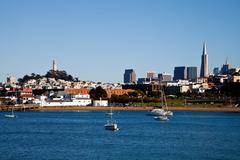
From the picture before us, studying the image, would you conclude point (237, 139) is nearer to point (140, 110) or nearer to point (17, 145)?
point (17, 145)

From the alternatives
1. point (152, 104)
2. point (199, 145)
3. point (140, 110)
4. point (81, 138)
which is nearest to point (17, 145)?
point (81, 138)

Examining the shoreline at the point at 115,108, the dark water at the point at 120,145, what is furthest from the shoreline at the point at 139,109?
the dark water at the point at 120,145

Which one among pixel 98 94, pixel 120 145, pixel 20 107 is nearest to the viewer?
pixel 120 145

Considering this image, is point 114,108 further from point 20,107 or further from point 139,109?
point 20,107

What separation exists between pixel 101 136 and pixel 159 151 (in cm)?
1175

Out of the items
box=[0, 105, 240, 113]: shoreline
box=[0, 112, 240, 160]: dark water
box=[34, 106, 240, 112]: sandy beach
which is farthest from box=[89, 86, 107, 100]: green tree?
box=[0, 112, 240, 160]: dark water

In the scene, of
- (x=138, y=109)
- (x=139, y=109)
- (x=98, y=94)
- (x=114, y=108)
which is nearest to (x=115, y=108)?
(x=114, y=108)

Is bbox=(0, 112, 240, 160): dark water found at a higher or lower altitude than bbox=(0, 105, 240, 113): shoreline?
lower

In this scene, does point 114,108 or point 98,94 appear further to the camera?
point 98,94

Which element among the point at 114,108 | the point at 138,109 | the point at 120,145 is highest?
the point at 114,108

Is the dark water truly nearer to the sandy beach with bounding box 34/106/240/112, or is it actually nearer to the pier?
the sandy beach with bounding box 34/106/240/112

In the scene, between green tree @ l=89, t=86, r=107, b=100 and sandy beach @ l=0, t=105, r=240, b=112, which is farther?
green tree @ l=89, t=86, r=107, b=100

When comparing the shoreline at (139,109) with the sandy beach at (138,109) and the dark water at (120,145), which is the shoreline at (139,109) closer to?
the sandy beach at (138,109)

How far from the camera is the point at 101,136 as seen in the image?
2004 inches
